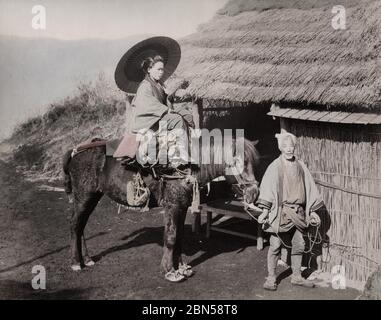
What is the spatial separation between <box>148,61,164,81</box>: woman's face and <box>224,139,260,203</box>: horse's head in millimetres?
1584

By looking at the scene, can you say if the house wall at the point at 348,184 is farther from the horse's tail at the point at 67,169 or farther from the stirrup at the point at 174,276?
the horse's tail at the point at 67,169

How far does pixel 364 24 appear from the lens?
22.5 feet

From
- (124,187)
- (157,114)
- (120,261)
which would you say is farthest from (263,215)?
(120,261)

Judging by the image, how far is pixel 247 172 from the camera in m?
5.87

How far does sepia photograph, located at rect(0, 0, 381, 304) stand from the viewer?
5957 millimetres

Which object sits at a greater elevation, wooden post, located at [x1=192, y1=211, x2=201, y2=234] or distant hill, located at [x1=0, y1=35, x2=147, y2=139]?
distant hill, located at [x1=0, y1=35, x2=147, y2=139]

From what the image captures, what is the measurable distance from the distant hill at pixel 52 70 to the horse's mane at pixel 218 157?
12.2 feet

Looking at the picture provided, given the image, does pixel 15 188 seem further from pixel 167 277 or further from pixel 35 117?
pixel 167 277

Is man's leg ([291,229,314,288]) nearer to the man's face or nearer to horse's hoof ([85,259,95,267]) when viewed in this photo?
the man's face

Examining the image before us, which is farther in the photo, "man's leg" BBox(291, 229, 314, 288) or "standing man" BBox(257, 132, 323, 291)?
"man's leg" BBox(291, 229, 314, 288)

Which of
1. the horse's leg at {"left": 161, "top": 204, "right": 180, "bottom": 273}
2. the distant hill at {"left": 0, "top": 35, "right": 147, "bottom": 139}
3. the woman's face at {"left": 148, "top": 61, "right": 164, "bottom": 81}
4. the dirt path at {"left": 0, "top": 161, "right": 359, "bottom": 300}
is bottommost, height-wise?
the dirt path at {"left": 0, "top": 161, "right": 359, "bottom": 300}

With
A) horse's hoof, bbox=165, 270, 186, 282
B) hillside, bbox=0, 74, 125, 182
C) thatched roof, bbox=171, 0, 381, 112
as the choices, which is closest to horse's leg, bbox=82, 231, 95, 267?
horse's hoof, bbox=165, 270, 186, 282

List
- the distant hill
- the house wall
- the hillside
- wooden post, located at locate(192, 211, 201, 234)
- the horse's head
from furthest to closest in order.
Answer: the hillside → the distant hill → wooden post, located at locate(192, 211, 201, 234) → the house wall → the horse's head
